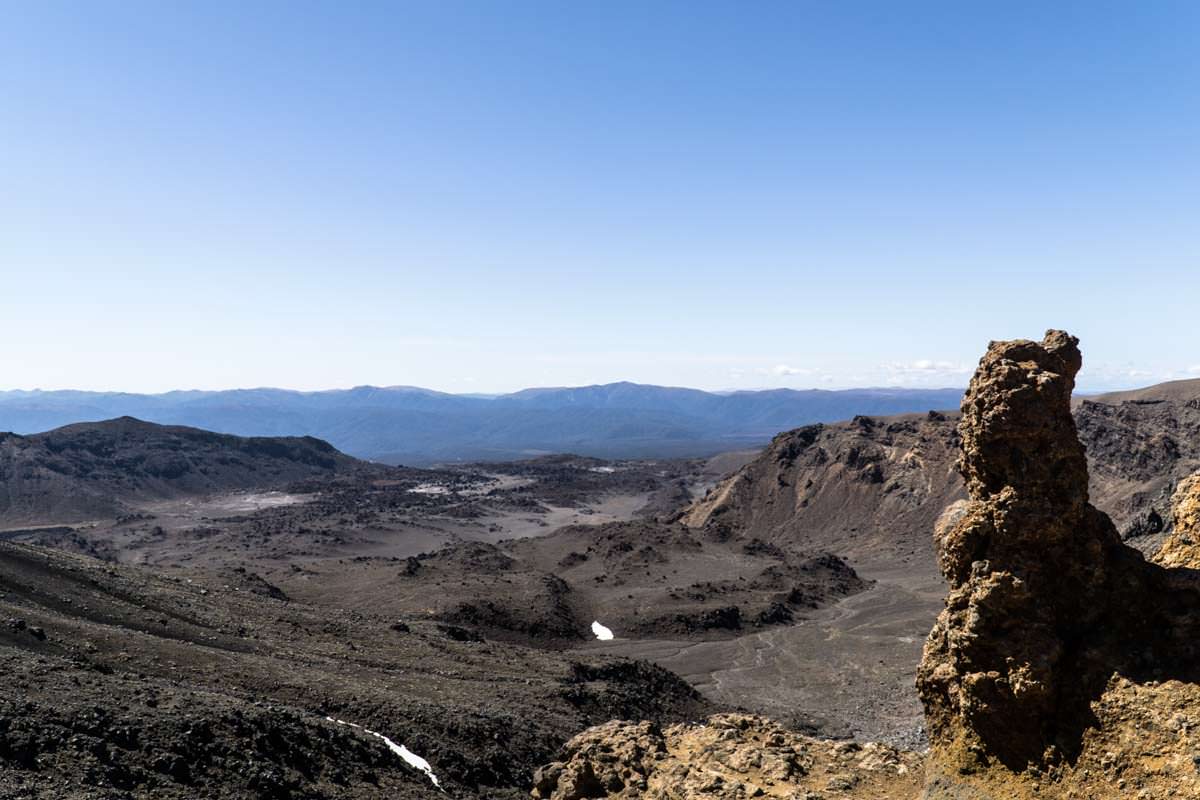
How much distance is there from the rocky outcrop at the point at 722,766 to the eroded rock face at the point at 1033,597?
1632 mm

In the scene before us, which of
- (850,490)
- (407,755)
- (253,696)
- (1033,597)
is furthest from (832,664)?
(850,490)

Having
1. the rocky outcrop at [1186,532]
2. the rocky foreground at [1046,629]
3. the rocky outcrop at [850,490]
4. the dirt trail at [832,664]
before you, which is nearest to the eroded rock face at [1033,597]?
the rocky foreground at [1046,629]

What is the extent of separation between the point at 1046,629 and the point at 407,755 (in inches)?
539

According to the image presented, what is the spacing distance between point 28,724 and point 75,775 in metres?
1.51

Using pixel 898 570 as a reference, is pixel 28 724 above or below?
above

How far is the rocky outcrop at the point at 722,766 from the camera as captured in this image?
10195mm

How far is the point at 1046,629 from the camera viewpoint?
823 cm

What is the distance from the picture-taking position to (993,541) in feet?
28.7

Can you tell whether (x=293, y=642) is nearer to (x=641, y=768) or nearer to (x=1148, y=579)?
(x=641, y=768)

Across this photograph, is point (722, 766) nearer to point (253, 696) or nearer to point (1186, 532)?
point (1186, 532)

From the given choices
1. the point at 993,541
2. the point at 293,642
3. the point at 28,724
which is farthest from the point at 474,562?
the point at 993,541

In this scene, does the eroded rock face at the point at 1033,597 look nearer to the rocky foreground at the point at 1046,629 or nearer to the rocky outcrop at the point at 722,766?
the rocky foreground at the point at 1046,629

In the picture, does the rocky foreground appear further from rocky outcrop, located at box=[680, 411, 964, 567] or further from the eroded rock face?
rocky outcrop, located at box=[680, 411, 964, 567]

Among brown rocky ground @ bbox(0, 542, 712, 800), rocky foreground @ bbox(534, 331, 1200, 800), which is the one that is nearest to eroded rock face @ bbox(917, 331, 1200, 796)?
rocky foreground @ bbox(534, 331, 1200, 800)
